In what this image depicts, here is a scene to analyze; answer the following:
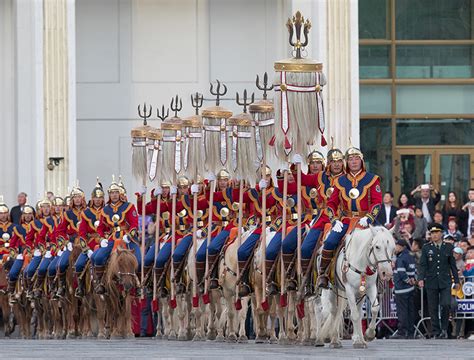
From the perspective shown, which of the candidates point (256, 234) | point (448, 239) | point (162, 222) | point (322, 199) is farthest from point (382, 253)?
point (162, 222)

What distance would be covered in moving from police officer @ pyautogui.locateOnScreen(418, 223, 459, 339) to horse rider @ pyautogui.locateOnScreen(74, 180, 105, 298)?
5265 mm

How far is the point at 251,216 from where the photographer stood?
27.1m

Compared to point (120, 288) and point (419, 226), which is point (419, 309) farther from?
point (120, 288)

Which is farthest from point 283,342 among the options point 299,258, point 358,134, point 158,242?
point 358,134

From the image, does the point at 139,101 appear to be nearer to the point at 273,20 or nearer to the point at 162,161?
the point at 273,20

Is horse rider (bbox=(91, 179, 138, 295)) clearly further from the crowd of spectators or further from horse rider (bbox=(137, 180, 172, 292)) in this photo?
the crowd of spectators

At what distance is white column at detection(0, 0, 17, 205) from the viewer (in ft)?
136

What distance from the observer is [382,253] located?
23.0m

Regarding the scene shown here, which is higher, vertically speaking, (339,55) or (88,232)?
(339,55)

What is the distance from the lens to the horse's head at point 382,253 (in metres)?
23.0

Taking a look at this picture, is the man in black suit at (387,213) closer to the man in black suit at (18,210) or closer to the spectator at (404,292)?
the spectator at (404,292)

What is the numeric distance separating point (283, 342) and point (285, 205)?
186 centimetres

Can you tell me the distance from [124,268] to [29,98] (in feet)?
38.2

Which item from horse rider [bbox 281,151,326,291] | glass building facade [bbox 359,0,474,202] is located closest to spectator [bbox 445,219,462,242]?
horse rider [bbox 281,151,326,291]
